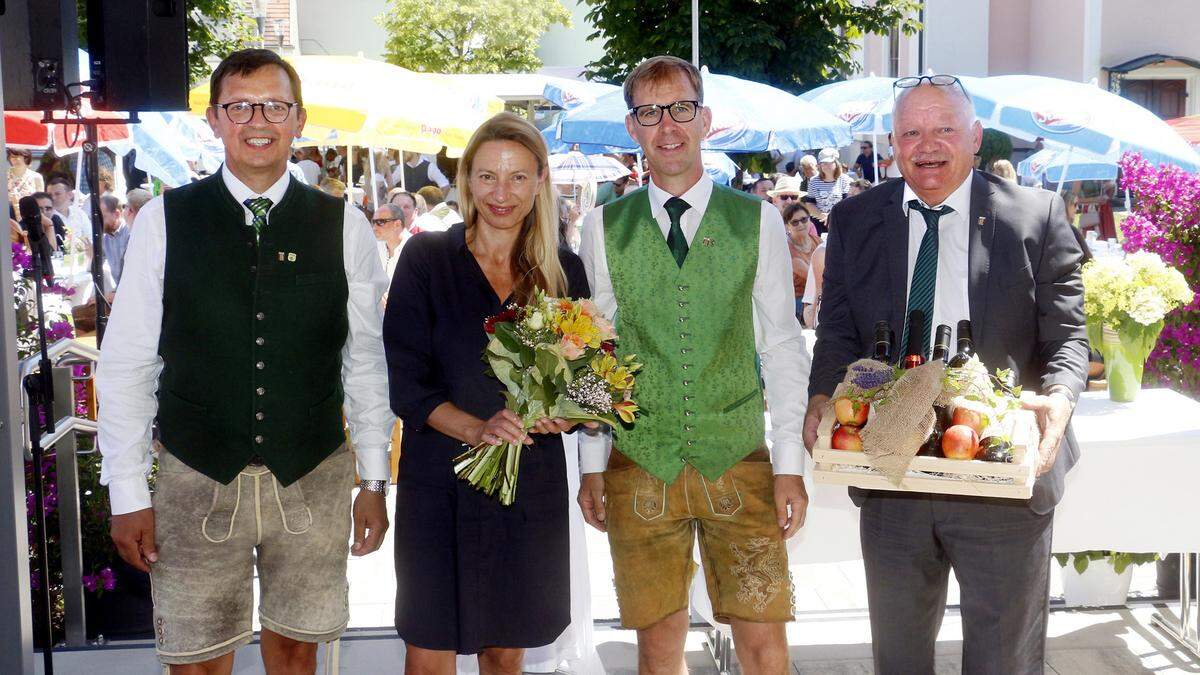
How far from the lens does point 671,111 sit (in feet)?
11.0

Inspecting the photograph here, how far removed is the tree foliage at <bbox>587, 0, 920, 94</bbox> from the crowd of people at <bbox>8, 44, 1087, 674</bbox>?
745 inches

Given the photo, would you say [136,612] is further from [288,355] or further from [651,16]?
[651,16]

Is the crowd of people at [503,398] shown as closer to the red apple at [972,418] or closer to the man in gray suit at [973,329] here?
the man in gray suit at [973,329]

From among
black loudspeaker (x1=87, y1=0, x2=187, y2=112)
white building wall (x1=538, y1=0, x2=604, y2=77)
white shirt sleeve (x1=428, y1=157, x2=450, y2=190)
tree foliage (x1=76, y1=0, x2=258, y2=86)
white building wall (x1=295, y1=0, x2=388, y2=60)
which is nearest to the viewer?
black loudspeaker (x1=87, y1=0, x2=187, y2=112)

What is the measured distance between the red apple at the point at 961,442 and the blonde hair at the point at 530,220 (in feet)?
3.52

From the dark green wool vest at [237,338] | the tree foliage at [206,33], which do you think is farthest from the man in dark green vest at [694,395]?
the tree foliage at [206,33]

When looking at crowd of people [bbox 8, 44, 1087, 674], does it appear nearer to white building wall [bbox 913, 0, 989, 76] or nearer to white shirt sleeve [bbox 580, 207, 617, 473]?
white shirt sleeve [bbox 580, 207, 617, 473]

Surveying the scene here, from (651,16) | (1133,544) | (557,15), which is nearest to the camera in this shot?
(1133,544)

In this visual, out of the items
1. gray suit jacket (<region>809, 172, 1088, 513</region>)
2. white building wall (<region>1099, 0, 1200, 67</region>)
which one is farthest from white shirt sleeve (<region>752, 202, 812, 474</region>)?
white building wall (<region>1099, 0, 1200, 67</region>)

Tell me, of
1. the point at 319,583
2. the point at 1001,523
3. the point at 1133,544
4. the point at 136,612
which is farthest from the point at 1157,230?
the point at 136,612

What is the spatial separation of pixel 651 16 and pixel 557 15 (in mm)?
34101

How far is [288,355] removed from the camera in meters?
3.10

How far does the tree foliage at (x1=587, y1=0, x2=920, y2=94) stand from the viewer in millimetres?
21766

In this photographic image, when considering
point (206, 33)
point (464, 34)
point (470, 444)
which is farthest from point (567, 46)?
point (470, 444)
